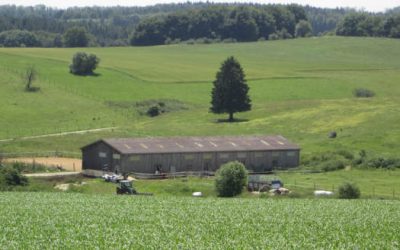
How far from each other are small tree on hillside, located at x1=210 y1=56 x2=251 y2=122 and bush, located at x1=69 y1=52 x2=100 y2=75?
3580cm

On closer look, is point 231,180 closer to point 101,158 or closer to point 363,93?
point 101,158

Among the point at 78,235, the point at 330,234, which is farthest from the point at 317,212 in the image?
the point at 78,235

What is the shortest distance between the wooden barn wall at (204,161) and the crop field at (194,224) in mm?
26154

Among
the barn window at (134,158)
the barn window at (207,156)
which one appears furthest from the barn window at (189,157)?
the barn window at (134,158)

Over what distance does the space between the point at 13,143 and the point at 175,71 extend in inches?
2483

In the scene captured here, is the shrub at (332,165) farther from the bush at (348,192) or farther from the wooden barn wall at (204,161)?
the bush at (348,192)

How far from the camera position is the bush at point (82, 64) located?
145250 millimetres

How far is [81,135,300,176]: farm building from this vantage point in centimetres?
8256

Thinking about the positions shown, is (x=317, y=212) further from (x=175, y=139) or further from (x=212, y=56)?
(x=212, y=56)

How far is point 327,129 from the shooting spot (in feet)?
343

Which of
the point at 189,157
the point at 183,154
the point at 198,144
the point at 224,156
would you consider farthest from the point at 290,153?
the point at 183,154

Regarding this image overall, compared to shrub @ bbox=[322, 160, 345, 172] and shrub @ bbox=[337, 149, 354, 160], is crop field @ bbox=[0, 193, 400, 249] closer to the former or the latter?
shrub @ bbox=[322, 160, 345, 172]

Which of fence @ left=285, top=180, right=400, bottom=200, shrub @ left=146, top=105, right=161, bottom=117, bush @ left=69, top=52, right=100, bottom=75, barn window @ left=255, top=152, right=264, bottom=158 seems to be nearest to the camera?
fence @ left=285, top=180, right=400, bottom=200

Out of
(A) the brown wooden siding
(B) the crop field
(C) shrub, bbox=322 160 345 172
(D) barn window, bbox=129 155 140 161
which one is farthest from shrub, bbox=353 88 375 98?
(B) the crop field
